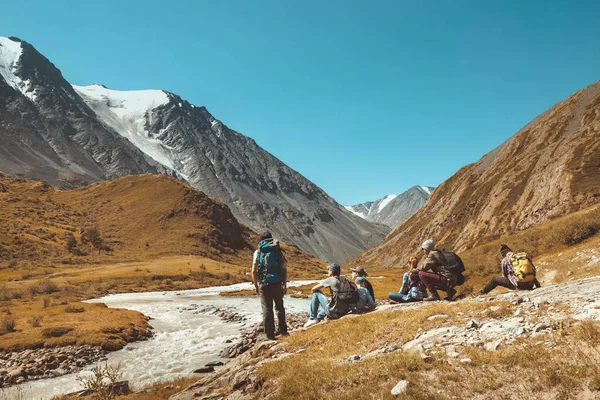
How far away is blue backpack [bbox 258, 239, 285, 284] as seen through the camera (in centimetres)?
1408

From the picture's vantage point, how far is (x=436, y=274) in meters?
15.9

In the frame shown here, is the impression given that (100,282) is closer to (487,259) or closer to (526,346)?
(487,259)

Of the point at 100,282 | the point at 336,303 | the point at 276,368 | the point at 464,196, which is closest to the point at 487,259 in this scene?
the point at 336,303

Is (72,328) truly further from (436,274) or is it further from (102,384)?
(436,274)

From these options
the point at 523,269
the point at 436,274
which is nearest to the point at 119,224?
the point at 436,274

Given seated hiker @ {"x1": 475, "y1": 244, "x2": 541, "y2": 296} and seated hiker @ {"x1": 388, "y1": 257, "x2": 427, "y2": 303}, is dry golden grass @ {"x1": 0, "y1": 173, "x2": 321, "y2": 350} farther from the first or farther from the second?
seated hiker @ {"x1": 475, "y1": 244, "x2": 541, "y2": 296}

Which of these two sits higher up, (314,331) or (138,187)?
(138,187)

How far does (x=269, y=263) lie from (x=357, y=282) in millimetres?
5261

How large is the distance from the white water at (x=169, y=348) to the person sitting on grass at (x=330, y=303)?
915 centimetres

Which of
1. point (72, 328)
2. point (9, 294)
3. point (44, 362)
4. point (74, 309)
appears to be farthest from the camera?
point (9, 294)

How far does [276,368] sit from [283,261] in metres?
4.58

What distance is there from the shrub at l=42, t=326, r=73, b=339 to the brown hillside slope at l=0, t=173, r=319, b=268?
66.8 meters

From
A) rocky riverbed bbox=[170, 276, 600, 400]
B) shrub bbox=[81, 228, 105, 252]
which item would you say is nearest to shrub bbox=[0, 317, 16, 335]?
rocky riverbed bbox=[170, 276, 600, 400]

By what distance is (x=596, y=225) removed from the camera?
100ft
